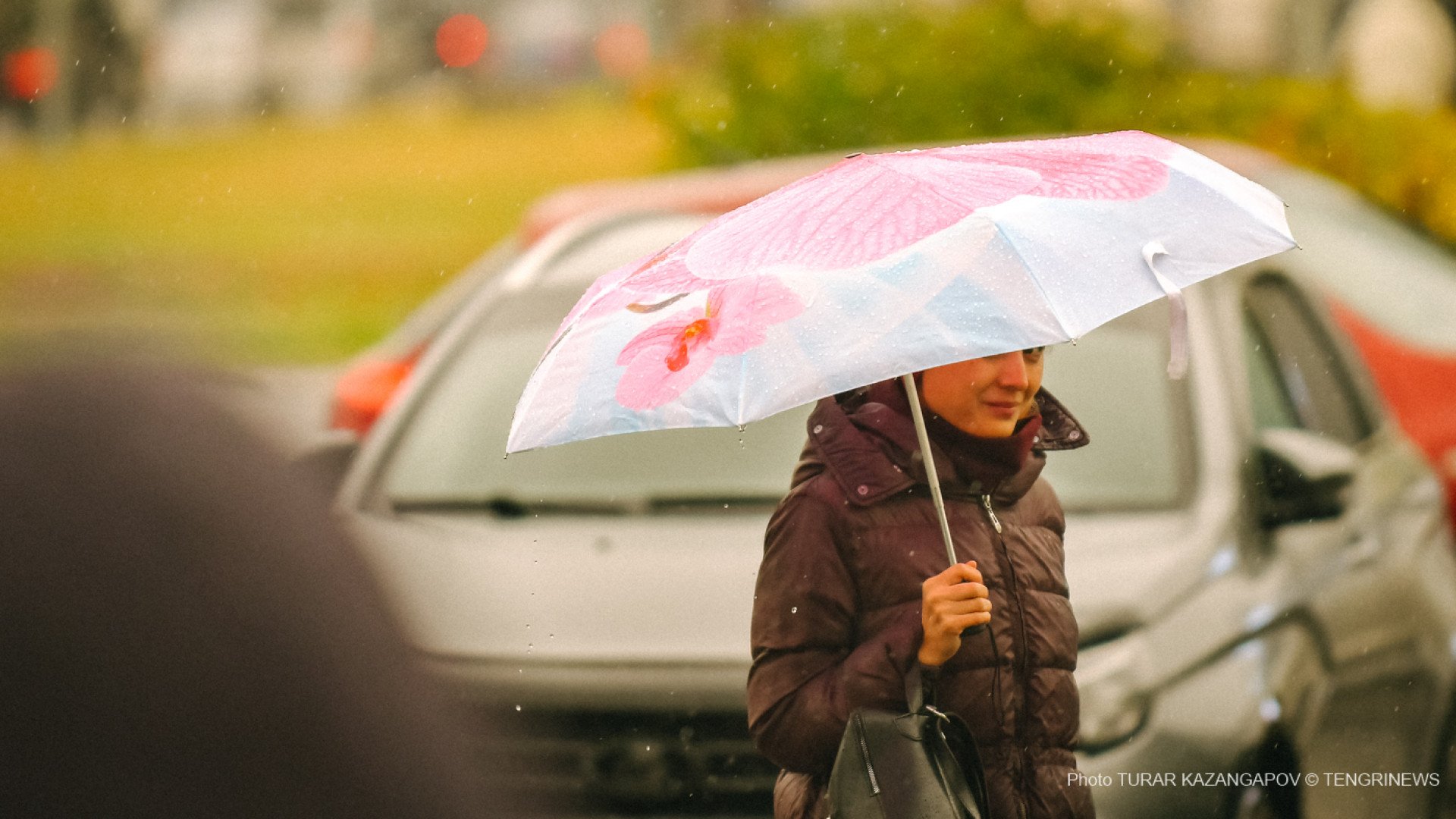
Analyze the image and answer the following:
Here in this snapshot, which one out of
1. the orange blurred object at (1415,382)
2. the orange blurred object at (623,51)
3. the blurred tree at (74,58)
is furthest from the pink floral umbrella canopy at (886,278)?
the orange blurred object at (623,51)

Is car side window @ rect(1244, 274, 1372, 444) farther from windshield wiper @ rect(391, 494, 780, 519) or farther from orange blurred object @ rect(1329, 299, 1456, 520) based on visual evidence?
windshield wiper @ rect(391, 494, 780, 519)

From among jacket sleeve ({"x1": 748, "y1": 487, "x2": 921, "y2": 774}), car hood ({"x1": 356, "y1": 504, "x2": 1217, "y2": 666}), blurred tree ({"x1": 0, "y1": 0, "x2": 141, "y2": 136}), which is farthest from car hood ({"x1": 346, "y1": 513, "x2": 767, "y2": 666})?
blurred tree ({"x1": 0, "y1": 0, "x2": 141, "y2": 136})

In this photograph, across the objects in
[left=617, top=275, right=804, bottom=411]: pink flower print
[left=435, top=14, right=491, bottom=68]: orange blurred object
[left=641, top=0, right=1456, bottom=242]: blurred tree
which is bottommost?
[left=435, top=14, right=491, bottom=68]: orange blurred object

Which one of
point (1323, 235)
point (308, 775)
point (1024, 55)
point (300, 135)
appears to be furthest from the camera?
point (300, 135)

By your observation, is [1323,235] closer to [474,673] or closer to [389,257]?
[474,673]

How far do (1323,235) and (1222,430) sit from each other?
1.48 metres

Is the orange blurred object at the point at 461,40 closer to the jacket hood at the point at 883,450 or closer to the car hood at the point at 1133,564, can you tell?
the car hood at the point at 1133,564

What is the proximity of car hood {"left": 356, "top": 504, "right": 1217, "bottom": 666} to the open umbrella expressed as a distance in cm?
101

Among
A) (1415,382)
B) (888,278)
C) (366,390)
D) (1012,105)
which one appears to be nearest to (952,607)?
(888,278)

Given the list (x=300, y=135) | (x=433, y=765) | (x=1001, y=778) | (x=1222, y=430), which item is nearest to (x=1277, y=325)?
(x=1222, y=430)

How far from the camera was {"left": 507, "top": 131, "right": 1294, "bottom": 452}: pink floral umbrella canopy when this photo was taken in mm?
1910

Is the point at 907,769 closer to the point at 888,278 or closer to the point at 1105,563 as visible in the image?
the point at 888,278

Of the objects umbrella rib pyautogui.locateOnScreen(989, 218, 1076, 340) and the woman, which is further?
the woman

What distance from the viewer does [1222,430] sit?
3.51 m
